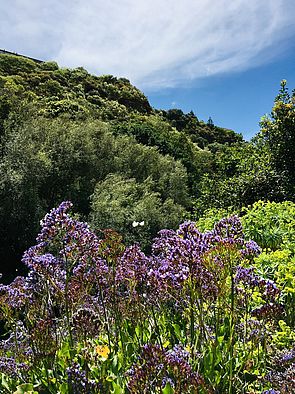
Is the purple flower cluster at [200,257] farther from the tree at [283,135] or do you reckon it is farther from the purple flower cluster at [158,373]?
the tree at [283,135]

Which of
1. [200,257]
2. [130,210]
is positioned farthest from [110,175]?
[200,257]

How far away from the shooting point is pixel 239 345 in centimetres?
298

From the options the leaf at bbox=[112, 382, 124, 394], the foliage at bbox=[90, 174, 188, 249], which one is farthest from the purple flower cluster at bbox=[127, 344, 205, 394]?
the foliage at bbox=[90, 174, 188, 249]

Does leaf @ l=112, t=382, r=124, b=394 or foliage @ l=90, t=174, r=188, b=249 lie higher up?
foliage @ l=90, t=174, r=188, b=249

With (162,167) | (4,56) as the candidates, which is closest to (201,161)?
(162,167)

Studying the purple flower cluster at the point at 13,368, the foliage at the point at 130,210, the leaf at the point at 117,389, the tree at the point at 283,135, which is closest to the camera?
the leaf at the point at 117,389

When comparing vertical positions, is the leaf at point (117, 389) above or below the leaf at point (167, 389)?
below

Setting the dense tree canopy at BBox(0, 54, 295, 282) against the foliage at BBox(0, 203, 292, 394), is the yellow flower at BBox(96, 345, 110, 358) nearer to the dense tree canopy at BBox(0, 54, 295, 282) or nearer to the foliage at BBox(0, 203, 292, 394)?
the foliage at BBox(0, 203, 292, 394)

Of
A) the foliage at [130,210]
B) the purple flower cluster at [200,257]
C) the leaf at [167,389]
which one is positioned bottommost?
the leaf at [167,389]

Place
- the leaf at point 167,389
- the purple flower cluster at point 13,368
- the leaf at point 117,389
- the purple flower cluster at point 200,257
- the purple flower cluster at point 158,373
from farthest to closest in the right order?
the purple flower cluster at point 13,368, the purple flower cluster at point 200,257, the leaf at point 117,389, the leaf at point 167,389, the purple flower cluster at point 158,373

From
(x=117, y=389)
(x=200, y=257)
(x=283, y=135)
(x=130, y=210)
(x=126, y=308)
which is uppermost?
(x=283, y=135)

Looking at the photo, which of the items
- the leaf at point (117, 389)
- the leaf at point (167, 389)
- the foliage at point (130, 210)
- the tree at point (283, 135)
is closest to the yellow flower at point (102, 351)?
the leaf at point (117, 389)

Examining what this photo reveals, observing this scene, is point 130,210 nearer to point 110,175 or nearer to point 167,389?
point 110,175

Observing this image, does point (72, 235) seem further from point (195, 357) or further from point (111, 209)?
point (111, 209)
